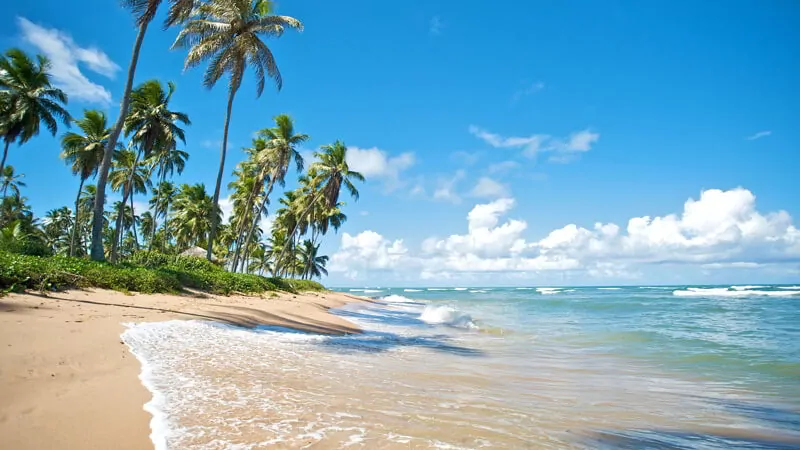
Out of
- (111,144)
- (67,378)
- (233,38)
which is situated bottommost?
(67,378)

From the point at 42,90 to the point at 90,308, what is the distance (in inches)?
897

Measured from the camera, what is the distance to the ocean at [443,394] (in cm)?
362

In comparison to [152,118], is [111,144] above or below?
below

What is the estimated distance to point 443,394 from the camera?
5.36 meters

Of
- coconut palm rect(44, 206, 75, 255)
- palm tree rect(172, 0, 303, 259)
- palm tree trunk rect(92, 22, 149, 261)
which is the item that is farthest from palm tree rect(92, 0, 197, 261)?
coconut palm rect(44, 206, 75, 255)

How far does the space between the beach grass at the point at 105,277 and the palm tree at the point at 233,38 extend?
9094 mm

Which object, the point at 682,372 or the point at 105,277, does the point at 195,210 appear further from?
the point at 682,372

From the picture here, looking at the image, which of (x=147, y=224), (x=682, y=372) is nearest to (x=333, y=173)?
(x=682, y=372)

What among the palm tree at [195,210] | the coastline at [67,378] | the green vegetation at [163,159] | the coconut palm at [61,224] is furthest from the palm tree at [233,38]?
the coconut palm at [61,224]

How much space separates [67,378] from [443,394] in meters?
4.14

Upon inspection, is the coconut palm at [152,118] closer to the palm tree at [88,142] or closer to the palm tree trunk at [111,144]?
the palm tree at [88,142]

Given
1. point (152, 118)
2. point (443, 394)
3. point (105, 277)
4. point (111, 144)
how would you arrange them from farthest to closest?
point (152, 118) → point (111, 144) → point (105, 277) → point (443, 394)

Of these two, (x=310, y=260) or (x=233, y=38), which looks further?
(x=310, y=260)

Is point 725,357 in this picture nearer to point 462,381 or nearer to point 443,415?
point 462,381
